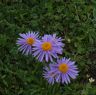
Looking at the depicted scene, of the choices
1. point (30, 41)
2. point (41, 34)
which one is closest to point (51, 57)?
point (30, 41)

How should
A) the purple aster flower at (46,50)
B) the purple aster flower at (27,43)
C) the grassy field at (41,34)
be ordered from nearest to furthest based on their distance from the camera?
1. the purple aster flower at (46,50)
2. the purple aster flower at (27,43)
3. the grassy field at (41,34)

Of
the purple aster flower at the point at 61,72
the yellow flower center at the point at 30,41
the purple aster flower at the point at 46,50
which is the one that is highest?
the yellow flower center at the point at 30,41

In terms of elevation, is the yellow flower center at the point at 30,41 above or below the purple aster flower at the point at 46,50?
above

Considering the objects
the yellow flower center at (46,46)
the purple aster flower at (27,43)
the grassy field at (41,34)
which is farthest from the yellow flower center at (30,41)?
the grassy field at (41,34)

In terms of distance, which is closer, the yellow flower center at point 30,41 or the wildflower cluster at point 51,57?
the wildflower cluster at point 51,57

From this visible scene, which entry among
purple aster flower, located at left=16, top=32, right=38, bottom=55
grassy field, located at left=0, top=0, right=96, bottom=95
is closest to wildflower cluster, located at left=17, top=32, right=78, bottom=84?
purple aster flower, located at left=16, top=32, right=38, bottom=55

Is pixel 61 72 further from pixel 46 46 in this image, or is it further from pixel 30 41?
pixel 30 41

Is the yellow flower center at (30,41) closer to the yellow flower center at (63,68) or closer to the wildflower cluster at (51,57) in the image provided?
the wildflower cluster at (51,57)

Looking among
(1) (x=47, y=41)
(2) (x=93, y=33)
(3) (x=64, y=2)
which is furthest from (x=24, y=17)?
(1) (x=47, y=41)

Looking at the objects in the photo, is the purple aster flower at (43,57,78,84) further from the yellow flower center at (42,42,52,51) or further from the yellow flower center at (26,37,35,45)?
the yellow flower center at (26,37,35,45)
